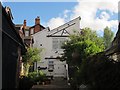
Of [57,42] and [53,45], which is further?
[57,42]

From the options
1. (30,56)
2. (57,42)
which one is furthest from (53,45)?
(30,56)

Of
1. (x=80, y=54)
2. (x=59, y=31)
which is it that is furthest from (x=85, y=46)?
(x=59, y=31)

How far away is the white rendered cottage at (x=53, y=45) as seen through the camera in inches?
1497

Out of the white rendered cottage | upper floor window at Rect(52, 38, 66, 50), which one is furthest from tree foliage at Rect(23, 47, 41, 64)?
upper floor window at Rect(52, 38, 66, 50)

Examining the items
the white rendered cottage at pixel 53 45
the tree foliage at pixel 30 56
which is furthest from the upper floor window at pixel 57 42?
the tree foliage at pixel 30 56

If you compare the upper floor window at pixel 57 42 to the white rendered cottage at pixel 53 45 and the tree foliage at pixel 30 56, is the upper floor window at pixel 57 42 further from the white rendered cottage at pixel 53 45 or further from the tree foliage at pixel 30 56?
the tree foliage at pixel 30 56

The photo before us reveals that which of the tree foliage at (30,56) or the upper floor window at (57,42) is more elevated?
the upper floor window at (57,42)

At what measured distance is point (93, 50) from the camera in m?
19.0

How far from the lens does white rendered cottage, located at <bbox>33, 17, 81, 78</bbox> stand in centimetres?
3803

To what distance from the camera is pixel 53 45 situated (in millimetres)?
40062

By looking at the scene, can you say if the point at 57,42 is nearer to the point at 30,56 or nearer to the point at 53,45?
the point at 53,45

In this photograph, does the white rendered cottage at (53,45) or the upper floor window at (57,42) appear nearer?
the white rendered cottage at (53,45)

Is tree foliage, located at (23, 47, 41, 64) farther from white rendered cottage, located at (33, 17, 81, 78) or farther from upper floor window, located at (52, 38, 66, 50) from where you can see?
upper floor window, located at (52, 38, 66, 50)

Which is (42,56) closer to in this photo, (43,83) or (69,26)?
(69,26)
